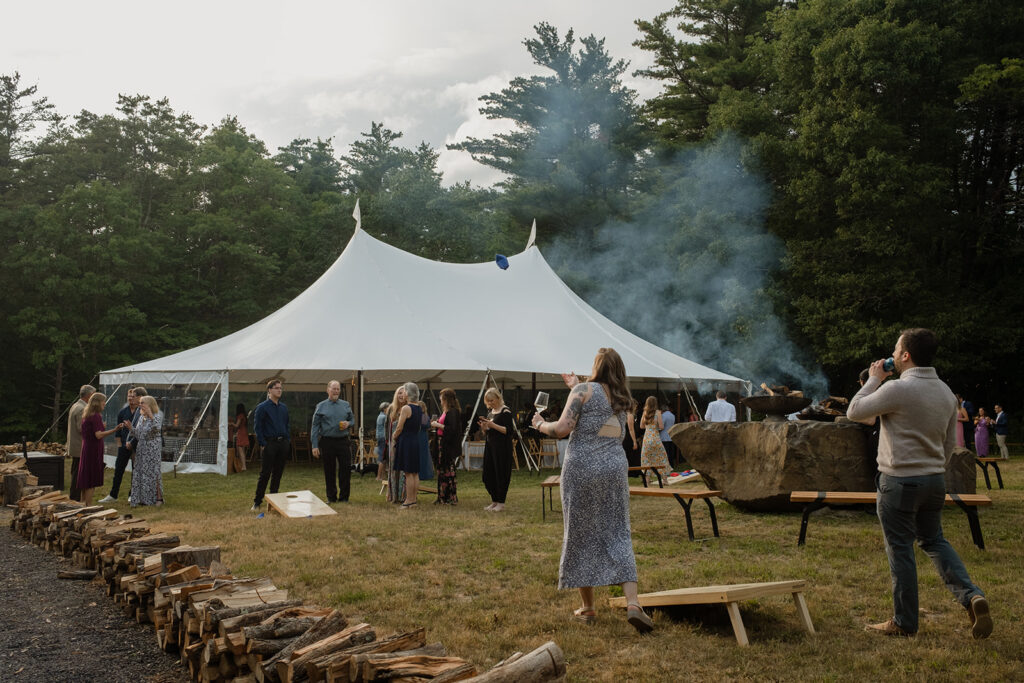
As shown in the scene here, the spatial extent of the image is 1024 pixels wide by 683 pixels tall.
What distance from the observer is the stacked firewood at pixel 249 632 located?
9.22 feet

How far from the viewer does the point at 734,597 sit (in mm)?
3686

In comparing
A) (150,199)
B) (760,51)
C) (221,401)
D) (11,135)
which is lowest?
(221,401)

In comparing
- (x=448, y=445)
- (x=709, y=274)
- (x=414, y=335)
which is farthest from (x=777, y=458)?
(x=709, y=274)

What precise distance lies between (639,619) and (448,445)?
17.1 feet

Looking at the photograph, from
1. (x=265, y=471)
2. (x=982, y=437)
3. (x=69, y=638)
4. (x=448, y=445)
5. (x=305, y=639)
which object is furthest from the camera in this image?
(x=982, y=437)

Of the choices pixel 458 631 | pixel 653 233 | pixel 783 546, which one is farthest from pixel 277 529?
pixel 653 233

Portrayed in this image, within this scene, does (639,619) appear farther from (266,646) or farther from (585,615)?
(266,646)

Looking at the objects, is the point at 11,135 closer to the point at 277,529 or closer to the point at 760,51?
the point at 760,51

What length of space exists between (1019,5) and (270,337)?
1825 cm

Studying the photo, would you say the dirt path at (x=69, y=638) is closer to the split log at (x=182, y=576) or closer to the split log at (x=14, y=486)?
the split log at (x=182, y=576)

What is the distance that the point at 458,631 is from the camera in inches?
157

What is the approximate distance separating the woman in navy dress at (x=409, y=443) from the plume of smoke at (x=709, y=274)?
1332cm

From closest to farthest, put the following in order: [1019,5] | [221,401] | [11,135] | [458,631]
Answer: [458,631] < [221,401] < [1019,5] < [11,135]

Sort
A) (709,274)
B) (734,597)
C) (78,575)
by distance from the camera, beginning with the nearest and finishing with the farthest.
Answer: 1. (734,597)
2. (78,575)
3. (709,274)
